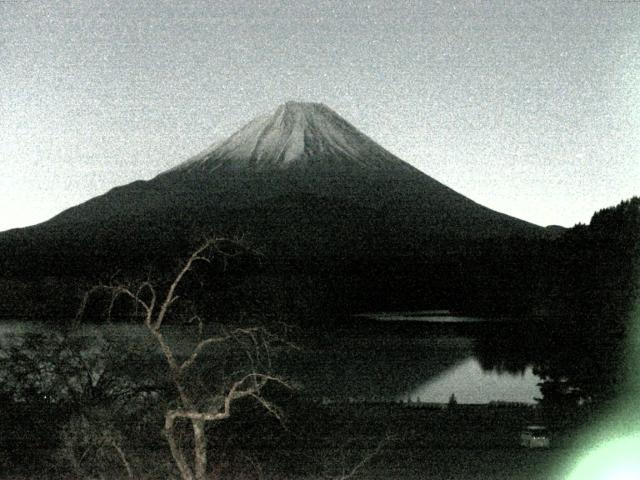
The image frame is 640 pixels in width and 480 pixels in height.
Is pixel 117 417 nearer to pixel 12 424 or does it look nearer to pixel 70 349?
pixel 70 349

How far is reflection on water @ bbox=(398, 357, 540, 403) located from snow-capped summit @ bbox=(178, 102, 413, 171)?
109m

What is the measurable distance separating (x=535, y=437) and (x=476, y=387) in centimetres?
1636

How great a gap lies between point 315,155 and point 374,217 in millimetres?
22251

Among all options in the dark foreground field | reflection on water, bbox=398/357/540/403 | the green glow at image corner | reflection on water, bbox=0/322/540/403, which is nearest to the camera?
the dark foreground field

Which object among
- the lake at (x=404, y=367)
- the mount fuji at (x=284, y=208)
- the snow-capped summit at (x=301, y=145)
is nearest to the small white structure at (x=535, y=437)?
the lake at (x=404, y=367)

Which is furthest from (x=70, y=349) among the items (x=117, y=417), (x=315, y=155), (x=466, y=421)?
(x=315, y=155)

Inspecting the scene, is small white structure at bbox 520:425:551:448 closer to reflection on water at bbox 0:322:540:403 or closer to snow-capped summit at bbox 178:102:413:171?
reflection on water at bbox 0:322:540:403

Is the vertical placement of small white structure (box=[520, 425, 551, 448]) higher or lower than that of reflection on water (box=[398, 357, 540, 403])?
higher

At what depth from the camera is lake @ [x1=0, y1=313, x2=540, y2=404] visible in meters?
32.2

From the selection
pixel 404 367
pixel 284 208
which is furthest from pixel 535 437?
pixel 284 208

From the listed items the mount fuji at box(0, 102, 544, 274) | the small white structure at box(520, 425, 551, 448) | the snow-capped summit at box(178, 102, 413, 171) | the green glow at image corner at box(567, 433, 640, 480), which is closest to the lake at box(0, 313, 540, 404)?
the small white structure at box(520, 425, 551, 448)

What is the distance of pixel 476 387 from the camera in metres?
35.4

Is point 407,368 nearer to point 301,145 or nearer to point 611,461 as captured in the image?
point 611,461

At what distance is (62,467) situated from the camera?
14.1m
